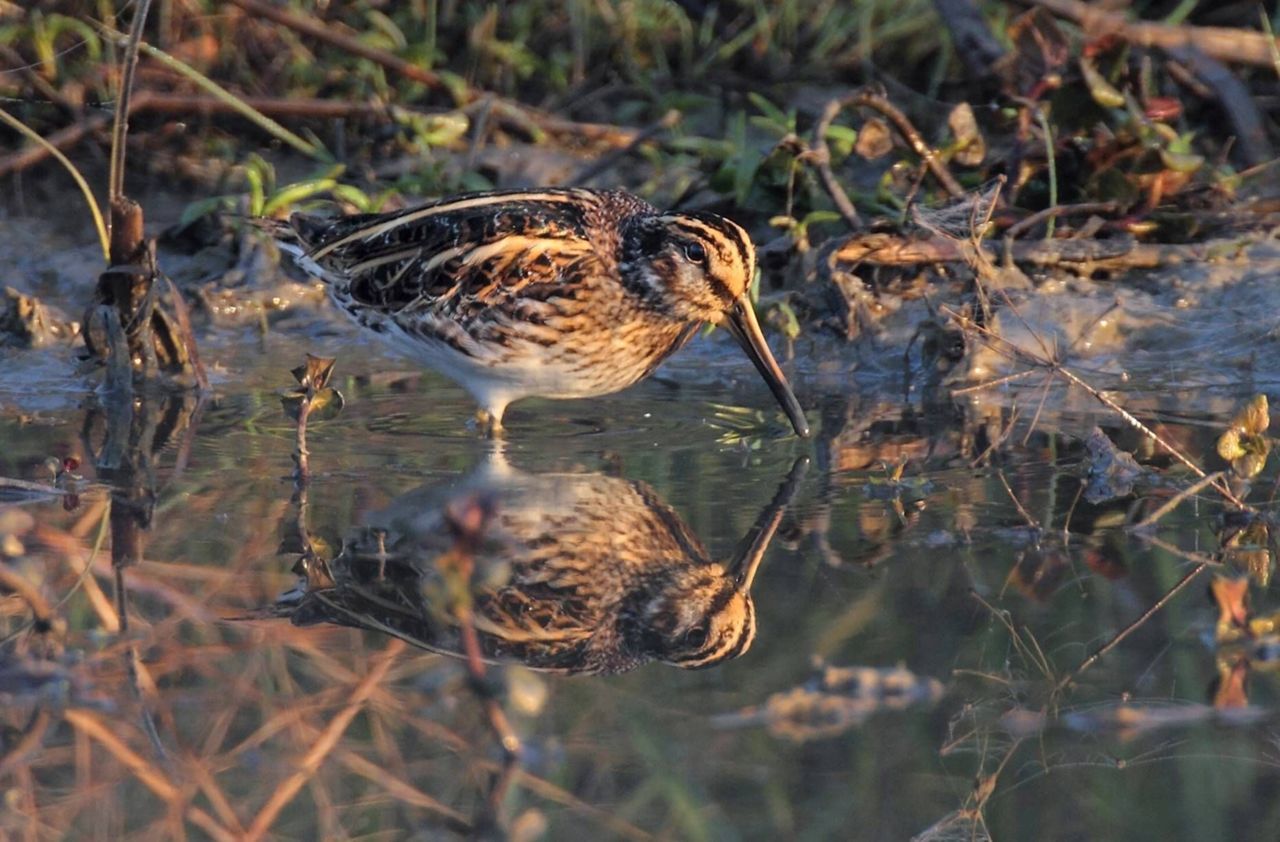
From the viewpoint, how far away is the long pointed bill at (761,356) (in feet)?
19.1

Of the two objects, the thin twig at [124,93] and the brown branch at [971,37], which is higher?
the brown branch at [971,37]

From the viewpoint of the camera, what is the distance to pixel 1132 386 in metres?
6.59

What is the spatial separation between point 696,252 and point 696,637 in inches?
85.4

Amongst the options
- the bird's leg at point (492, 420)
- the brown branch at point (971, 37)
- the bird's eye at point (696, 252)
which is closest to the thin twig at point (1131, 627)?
the bird's eye at point (696, 252)

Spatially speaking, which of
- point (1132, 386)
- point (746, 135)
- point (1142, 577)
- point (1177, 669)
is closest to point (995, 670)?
point (1177, 669)

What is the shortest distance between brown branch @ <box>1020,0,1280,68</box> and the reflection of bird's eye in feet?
14.0

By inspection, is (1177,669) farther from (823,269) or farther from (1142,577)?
(823,269)

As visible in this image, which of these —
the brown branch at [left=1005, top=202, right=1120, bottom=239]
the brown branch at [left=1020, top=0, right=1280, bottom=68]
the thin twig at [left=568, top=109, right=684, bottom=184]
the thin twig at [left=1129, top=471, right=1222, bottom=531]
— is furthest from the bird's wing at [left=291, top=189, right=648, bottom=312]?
the brown branch at [left=1020, top=0, right=1280, bottom=68]

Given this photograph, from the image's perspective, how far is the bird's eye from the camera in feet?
19.1

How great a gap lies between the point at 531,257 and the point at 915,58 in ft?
11.3

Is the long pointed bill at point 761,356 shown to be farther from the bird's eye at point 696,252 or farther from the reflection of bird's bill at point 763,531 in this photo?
the reflection of bird's bill at point 763,531

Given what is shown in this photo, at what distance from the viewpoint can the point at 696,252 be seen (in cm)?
585

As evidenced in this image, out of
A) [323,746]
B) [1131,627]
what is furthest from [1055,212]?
[323,746]

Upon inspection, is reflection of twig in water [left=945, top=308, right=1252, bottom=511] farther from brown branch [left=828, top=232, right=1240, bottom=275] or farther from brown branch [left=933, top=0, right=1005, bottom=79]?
brown branch [left=933, top=0, right=1005, bottom=79]
